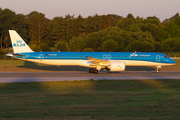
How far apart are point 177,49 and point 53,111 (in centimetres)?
7621

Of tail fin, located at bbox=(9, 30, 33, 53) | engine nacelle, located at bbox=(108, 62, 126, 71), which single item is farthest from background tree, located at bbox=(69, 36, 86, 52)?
engine nacelle, located at bbox=(108, 62, 126, 71)

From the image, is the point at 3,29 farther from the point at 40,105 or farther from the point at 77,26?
the point at 40,105

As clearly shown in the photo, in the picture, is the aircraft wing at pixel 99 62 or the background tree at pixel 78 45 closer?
the aircraft wing at pixel 99 62

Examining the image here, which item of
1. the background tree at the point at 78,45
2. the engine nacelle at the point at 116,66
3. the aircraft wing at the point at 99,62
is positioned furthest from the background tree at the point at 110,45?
the engine nacelle at the point at 116,66

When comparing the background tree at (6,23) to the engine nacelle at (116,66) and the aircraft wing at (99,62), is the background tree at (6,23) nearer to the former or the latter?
the aircraft wing at (99,62)

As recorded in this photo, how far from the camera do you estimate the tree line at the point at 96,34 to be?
75.7 meters

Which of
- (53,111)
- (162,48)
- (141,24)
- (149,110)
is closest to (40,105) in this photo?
(53,111)

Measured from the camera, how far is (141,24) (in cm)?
9069

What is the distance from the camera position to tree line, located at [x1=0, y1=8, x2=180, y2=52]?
75688 mm

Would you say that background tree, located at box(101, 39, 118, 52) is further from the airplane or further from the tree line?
the airplane

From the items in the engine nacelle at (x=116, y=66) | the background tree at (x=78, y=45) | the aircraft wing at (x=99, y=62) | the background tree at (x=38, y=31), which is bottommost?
the engine nacelle at (x=116, y=66)

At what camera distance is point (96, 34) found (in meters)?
81.4

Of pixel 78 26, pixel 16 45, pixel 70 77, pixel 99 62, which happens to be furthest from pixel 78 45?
pixel 70 77

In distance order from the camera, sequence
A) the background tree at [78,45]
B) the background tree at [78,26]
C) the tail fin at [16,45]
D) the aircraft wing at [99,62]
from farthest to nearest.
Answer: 1. the background tree at [78,26]
2. the background tree at [78,45]
3. the tail fin at [16,45]
4. the aircraft wing at [99,62]
